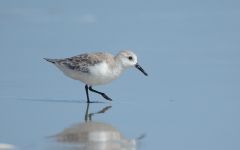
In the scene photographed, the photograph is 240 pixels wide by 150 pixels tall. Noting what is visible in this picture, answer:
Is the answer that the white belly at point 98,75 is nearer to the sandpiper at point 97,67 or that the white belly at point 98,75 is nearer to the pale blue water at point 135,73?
the sandpiper at point 97,67

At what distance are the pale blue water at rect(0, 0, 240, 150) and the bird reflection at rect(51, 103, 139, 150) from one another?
0.06 meters

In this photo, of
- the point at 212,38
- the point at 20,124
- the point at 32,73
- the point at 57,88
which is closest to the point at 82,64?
the point at 57,88

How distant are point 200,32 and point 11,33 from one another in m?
3.52

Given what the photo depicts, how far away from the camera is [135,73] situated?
12.3 m

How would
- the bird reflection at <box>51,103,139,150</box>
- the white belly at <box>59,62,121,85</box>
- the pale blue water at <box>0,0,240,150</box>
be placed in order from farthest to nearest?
the white belly at <box>59,62,121,85</box>, the pale blue water at <box>0,0,240,150</box>, the bird reflection at <box>51,103,139,150</box>

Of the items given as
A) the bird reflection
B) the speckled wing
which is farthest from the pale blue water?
the speckled wing

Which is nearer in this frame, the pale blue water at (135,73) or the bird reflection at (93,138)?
the bird reflection at (93,138)

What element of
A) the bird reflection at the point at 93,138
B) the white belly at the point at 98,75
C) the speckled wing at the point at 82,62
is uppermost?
the speckled wing at the point at 82,62

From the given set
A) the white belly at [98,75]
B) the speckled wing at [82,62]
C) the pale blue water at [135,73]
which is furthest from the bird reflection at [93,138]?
the speckled wing at [82,62]

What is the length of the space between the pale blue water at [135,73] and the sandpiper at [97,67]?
1.02 ft

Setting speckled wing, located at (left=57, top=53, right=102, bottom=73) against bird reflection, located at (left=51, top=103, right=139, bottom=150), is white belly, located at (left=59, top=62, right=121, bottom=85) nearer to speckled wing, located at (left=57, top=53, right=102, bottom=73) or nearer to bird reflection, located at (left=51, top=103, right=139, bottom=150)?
speckled wing, located at (left=57, top=53, right=102, bottom=73)

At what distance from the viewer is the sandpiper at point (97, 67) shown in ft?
35.0

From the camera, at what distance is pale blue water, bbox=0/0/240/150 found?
8.67 m

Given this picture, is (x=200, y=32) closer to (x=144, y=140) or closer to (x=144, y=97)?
(x=144, y=97)
